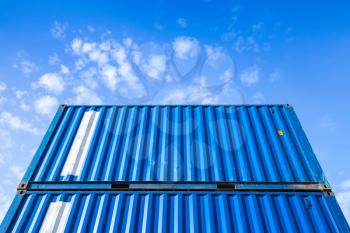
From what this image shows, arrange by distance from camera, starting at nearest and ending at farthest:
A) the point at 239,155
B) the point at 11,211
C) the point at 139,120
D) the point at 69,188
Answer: the point at 11,211
the point at 69,188
the point at 239,155
the point at 139,120

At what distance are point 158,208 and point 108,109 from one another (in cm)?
395

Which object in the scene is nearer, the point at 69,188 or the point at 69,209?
the point at 69,209

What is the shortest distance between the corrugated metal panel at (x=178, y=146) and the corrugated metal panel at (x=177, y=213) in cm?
49

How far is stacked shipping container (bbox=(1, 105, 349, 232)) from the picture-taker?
5930mm

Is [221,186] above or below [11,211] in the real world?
above

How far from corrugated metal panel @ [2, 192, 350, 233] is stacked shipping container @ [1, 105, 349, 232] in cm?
2

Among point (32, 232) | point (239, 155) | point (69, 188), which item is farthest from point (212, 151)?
point (32, 232)

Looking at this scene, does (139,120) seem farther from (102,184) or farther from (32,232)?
(32,232)

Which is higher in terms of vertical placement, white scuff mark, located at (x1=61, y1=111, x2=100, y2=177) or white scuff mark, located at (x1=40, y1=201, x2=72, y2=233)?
white scuff mark, located at (x1=61, y1=111, x2=100, y2=177)

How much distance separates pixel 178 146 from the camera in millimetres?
7750

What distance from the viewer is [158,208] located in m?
6.21

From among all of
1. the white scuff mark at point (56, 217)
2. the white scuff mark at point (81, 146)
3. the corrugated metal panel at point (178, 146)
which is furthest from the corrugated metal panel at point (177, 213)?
the white scuff mark at point (81, 146)

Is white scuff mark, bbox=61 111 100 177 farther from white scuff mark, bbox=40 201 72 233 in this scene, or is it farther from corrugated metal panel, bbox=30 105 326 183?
white scuff mark, bbox=40 201 72 233

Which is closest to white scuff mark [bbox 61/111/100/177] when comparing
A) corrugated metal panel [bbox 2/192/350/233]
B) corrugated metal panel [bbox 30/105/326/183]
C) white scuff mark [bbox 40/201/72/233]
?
corrugated metal panel [bbox 30/105/326/183]
